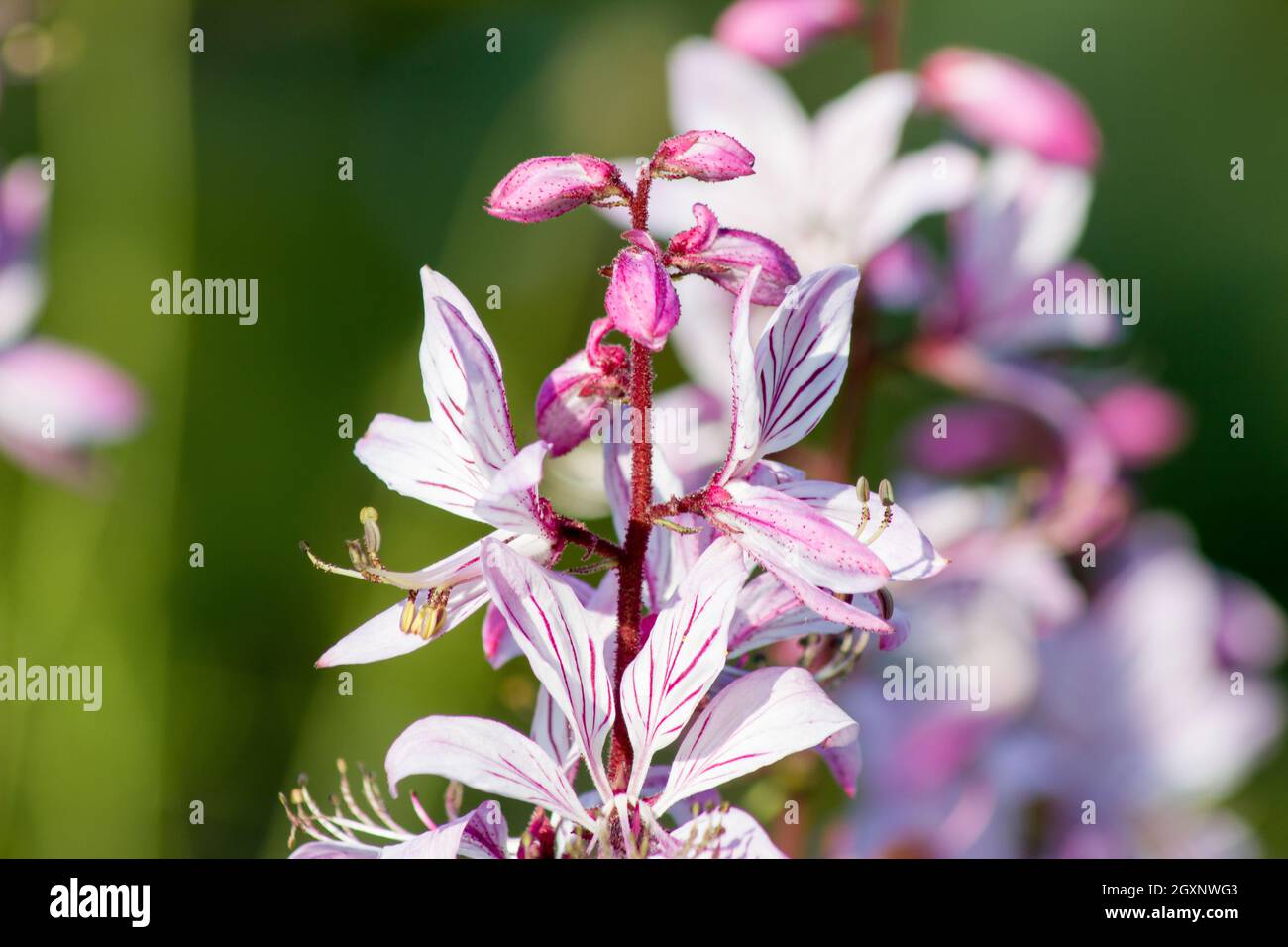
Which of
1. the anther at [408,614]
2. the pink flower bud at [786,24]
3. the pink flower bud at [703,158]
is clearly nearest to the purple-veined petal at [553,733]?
the anther at [408,614]

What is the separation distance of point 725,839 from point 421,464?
0.97ft

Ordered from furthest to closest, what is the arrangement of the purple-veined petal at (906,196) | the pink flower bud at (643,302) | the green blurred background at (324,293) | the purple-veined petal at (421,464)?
the green blurred background at (324,293) → the purple-veined petal at (906,196) → the purple-veined petal at (421,464) → the pink flower bud at (643,302)

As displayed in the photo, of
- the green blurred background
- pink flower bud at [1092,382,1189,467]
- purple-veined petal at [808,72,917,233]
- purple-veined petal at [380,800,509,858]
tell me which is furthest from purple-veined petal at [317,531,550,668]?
pink flower bud at [1092,382,1189,467]

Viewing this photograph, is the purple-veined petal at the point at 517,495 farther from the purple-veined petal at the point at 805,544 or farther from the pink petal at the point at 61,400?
the pink petal at the point at 61,400

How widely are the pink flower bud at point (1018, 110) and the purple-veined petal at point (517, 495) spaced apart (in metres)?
1.08

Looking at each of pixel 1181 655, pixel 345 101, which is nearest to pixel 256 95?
pixel 345 101

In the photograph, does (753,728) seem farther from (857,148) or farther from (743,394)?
(857,148)

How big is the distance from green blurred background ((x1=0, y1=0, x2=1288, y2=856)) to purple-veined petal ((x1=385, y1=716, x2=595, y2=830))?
0.25 metres

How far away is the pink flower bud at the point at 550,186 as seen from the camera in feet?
2.71

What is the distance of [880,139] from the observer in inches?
65.4

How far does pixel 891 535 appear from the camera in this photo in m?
0.87

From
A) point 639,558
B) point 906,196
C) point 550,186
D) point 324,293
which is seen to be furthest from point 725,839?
point 324,293

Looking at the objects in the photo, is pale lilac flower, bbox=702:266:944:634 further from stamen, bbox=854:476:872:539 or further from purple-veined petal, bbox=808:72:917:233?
purple-veined petal, bbox=808:72:917:233
